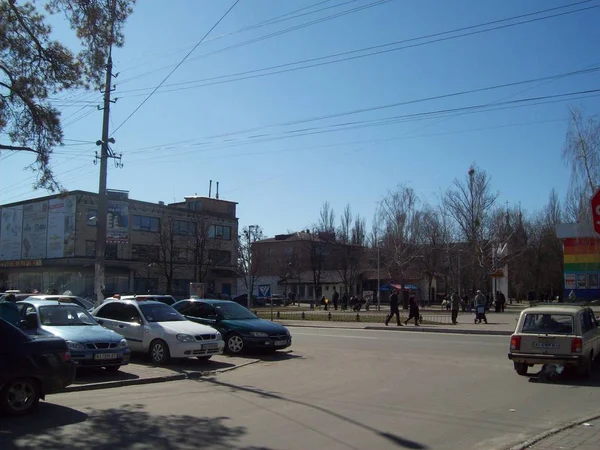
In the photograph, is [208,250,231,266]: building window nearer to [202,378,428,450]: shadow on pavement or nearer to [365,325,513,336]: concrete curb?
[365,325,513,336]: concrete curb

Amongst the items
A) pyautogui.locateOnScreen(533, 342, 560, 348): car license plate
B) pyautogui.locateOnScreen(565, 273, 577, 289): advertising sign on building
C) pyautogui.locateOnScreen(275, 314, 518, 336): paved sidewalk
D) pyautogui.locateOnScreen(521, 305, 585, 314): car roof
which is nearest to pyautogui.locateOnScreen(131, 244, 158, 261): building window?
pyautogui.locateOnScreen(275, 314, 518, 336): paved sidewalk

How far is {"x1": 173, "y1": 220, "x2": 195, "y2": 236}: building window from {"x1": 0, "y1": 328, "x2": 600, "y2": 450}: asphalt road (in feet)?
155

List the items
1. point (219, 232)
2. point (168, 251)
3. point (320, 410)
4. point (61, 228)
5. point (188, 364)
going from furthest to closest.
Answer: point (219, 232), point (168, 251), point (61, 228), point (188, 364), point (320, 410)

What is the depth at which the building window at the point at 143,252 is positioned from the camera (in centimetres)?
5703

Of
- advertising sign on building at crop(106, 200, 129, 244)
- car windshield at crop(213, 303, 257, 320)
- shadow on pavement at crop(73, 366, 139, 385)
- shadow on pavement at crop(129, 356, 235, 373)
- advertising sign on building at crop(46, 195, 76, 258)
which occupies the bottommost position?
shadow on pavement at crop(129, 356, 235, 373)

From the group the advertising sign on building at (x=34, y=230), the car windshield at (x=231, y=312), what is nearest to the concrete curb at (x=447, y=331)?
the car windshield at (x=231, y=312)

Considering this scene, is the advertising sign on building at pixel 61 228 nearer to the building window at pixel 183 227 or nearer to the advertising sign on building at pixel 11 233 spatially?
the advertising sign on building at pixel 11 233

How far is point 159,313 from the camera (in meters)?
15.5

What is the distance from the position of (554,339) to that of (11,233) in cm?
6129

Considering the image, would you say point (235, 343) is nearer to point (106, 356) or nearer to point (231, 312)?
point (231, 312)

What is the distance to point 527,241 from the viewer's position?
250 feet

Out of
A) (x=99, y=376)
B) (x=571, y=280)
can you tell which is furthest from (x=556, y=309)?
(x=571, y=280)

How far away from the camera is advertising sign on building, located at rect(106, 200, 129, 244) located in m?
26.7

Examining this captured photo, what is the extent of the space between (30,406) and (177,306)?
1041 cm
